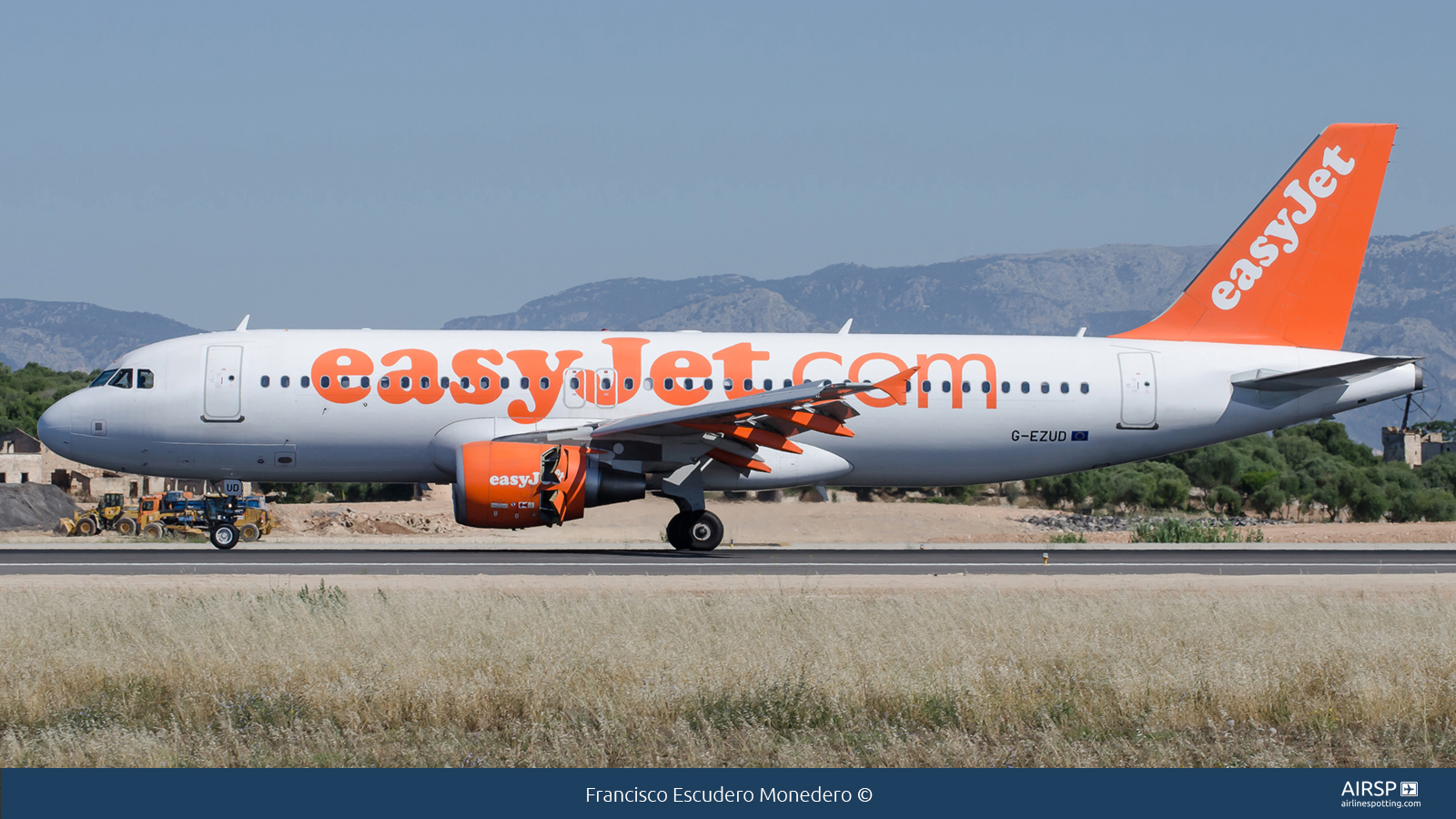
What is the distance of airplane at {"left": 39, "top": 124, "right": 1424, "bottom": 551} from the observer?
82.8 feet

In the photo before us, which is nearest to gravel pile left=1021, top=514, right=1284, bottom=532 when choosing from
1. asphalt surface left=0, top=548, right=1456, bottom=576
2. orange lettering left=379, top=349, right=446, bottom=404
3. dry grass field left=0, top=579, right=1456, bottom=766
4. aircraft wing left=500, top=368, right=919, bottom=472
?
asphalt surface left=0, top=548, right=1456, bottom=576

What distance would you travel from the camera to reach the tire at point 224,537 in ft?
84.1

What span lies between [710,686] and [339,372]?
16309mm

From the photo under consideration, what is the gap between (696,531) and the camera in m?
26.2

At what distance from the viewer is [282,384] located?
25.8 metres

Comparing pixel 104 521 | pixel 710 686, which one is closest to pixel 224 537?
pixel 104 521

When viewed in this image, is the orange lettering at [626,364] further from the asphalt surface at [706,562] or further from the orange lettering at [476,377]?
the asphalt surface at [706,562]

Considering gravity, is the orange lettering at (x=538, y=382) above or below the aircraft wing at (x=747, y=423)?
above

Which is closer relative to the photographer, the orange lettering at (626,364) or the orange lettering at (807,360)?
the orange lettering at (626,364)

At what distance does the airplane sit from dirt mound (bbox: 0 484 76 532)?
2238cm

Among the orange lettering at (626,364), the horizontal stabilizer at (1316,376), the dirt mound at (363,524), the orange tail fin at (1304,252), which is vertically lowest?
the dirt mound at (363,524)

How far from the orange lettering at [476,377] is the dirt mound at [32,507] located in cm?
2589

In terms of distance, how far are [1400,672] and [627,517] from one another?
96.5ft
